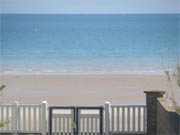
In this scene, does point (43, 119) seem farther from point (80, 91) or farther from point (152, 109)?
point (80, 91)

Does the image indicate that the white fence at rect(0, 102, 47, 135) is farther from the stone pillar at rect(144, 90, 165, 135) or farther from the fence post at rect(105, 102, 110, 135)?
the stone pillar at rect(144, 90, 165, 135)

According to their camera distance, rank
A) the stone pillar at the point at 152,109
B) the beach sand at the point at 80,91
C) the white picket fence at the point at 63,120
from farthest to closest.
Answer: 1. the beach sand at the point at 80,91
2. the white picket fence at the point at 63,120
3. the stone pillar at the point at 152,109

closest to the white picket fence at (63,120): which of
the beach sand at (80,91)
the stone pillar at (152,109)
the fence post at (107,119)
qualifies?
the fence post at (107,119)

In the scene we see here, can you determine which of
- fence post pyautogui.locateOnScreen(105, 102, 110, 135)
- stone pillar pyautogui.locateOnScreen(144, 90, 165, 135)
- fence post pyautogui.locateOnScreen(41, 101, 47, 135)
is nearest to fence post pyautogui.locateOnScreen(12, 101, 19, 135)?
fence post pyautogui.locateOnScreen(41, 101, 47, 135)

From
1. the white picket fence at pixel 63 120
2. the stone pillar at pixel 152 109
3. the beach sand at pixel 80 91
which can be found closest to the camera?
the stone pillar at pixel 152 109

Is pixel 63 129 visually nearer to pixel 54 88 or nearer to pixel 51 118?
pixel 51 118

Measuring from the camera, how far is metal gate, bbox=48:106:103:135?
5195mm

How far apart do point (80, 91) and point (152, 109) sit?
6924 millimetres

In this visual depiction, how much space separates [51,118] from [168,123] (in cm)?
212

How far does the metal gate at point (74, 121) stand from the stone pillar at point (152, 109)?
0.66 meters

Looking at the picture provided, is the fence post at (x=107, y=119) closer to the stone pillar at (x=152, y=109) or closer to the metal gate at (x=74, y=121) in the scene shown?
the metal gate at (x=74, y=121)

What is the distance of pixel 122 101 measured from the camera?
9922 mm

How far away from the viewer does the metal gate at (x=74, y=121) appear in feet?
17.0

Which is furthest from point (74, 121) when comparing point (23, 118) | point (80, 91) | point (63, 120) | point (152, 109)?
point (80, 91)
